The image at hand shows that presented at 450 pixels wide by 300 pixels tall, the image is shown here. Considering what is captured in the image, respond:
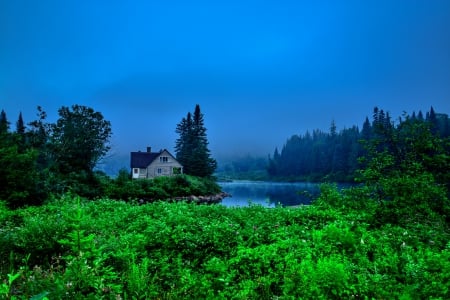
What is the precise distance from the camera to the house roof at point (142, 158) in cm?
5953

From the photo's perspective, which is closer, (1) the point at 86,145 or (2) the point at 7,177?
(2) the point at 7,177

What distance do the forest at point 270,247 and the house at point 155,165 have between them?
46184mm

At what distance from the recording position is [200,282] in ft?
13.8

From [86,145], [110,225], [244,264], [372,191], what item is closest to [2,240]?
[110,225]

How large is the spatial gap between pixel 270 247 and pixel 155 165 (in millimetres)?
56036

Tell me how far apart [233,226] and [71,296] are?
13.9 feet

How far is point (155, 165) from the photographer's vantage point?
59.4m

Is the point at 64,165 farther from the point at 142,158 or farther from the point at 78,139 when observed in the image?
the point at 142,158

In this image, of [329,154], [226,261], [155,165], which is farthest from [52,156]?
[329,154]

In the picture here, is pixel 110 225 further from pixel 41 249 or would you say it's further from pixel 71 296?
pixel 71 296

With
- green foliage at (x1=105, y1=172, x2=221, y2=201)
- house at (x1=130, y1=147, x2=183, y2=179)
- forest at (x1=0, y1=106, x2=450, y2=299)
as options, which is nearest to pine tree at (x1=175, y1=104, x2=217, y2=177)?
house at (x1=130, y1=147, x2=183, y2=179)

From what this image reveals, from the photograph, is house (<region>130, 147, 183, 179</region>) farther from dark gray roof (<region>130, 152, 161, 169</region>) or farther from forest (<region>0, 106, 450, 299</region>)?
forest (<region>0, 106, 450, 299</region>)

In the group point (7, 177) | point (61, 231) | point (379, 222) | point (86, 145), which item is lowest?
point (379, 222)

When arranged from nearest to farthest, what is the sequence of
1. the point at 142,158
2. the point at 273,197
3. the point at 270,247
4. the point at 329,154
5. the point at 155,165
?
the point at 270,247 → the point at 273,197 → the point at 155,165 → the point at 142,158 → the point at 329,154
